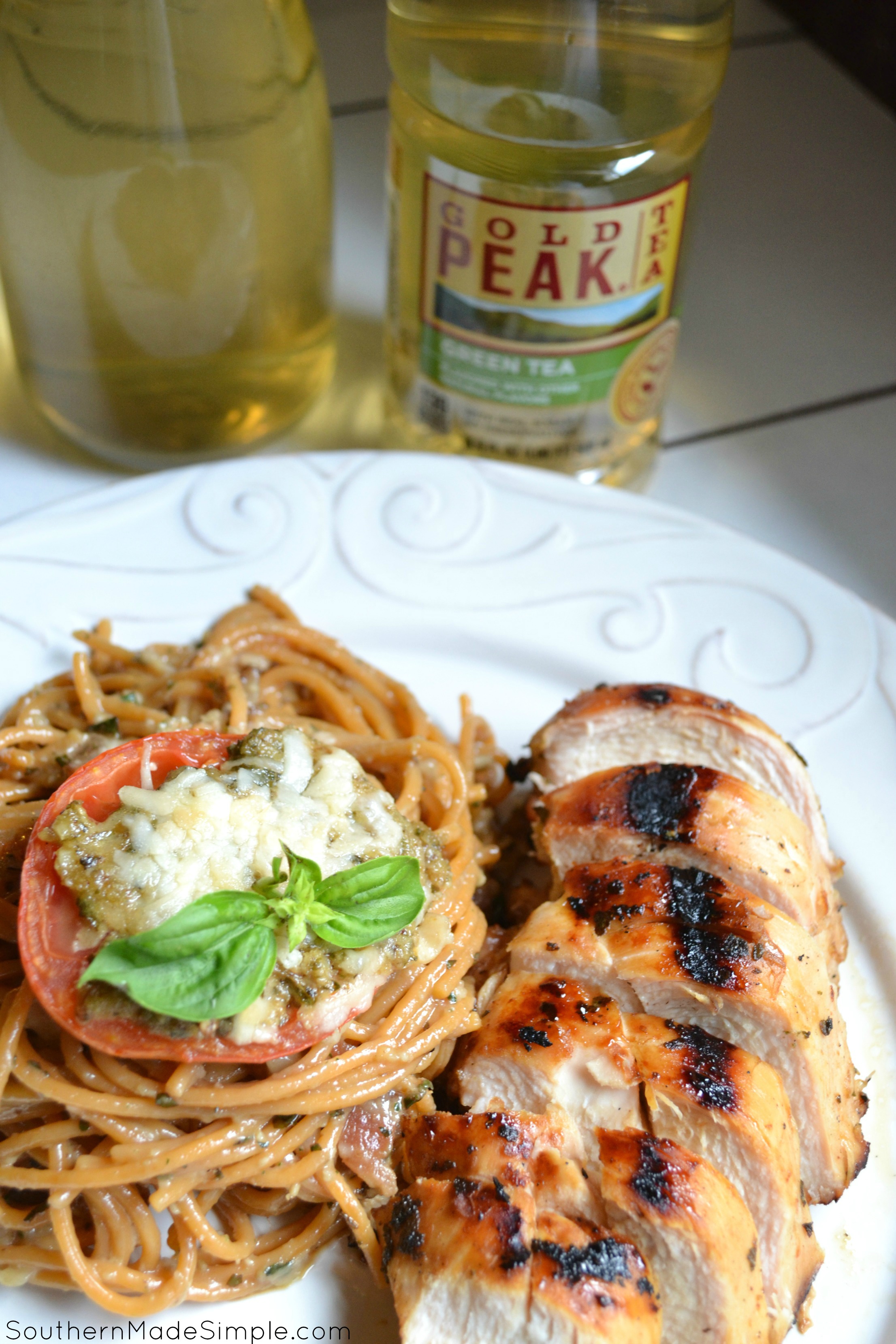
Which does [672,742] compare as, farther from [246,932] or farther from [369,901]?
[246,932]

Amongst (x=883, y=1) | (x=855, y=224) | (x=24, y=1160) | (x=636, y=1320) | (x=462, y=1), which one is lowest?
(x=24, y=1160)

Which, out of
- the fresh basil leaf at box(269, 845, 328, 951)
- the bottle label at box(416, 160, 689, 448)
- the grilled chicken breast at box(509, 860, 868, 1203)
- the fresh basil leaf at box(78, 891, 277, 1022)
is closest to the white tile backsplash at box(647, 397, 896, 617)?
the bottle label at box(416, 160, 689, 448)

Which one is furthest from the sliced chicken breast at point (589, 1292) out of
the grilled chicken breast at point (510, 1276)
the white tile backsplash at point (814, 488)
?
the white tile backsplash at point (814, 488)

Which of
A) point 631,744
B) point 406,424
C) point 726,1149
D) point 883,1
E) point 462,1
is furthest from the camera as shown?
point 883,1

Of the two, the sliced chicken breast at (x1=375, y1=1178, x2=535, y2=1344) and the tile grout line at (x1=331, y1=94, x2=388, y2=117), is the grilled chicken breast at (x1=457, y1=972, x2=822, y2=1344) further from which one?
the tile grout line at (x1=331, y1=94, x2=388, y2=117)

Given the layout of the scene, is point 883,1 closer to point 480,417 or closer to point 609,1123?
point 480,417

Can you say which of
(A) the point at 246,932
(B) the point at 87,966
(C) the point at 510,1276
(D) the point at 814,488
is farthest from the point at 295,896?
(D) the point at 814,488

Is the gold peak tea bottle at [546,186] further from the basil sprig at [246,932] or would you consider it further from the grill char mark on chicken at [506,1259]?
the grill char mark on chicken at [506,1259]

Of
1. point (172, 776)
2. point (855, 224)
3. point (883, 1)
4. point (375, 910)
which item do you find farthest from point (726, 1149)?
point (883, 1)
